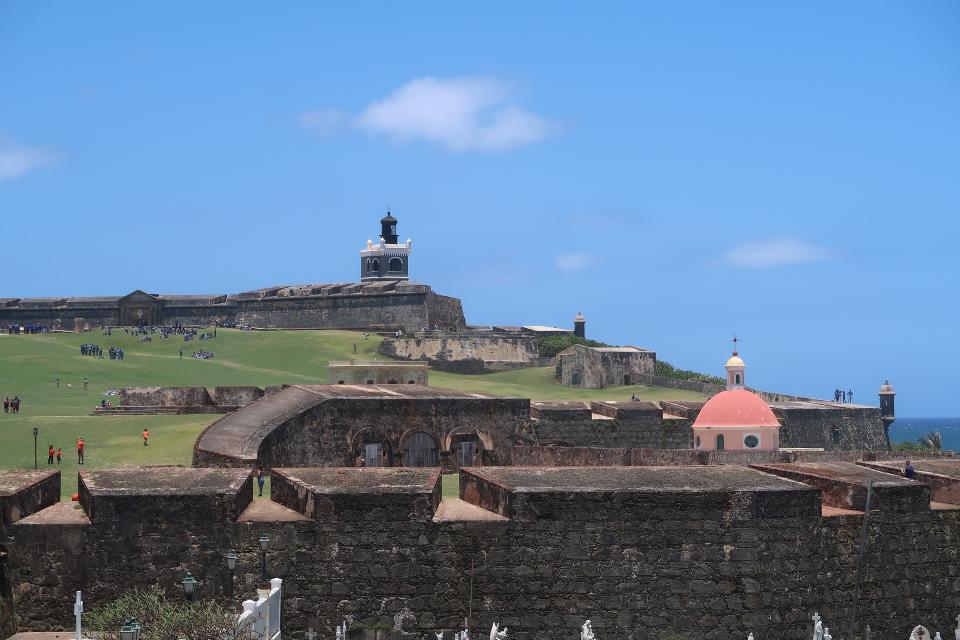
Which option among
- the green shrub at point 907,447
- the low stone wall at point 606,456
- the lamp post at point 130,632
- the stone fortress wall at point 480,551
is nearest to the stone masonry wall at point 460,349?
the green shrub at point 907,447

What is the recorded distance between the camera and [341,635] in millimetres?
15641

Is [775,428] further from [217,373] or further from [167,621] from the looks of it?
[217,373]

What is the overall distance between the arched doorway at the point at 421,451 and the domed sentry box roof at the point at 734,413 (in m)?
10.3

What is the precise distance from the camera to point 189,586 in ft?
48.0

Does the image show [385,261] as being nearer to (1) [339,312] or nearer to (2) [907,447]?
(1) [339,312]

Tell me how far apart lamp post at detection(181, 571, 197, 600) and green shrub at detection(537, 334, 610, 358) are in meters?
58.7

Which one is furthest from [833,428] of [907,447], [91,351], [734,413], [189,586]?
[189,586]

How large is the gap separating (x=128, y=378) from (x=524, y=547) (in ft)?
131

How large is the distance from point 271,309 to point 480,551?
6988 centimetres

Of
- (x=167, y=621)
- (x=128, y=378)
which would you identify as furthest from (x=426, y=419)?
(x=128, y=378)

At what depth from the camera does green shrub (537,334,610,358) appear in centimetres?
7562

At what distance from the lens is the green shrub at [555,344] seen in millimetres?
75625

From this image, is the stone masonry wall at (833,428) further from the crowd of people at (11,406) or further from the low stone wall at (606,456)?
the crowd of people at (11,406)

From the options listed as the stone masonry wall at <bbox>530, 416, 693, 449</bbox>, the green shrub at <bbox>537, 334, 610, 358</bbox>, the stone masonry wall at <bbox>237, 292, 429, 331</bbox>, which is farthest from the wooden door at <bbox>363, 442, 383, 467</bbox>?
the stone masonry wall at <bbox>237, 292, 429, 331</bbox>
